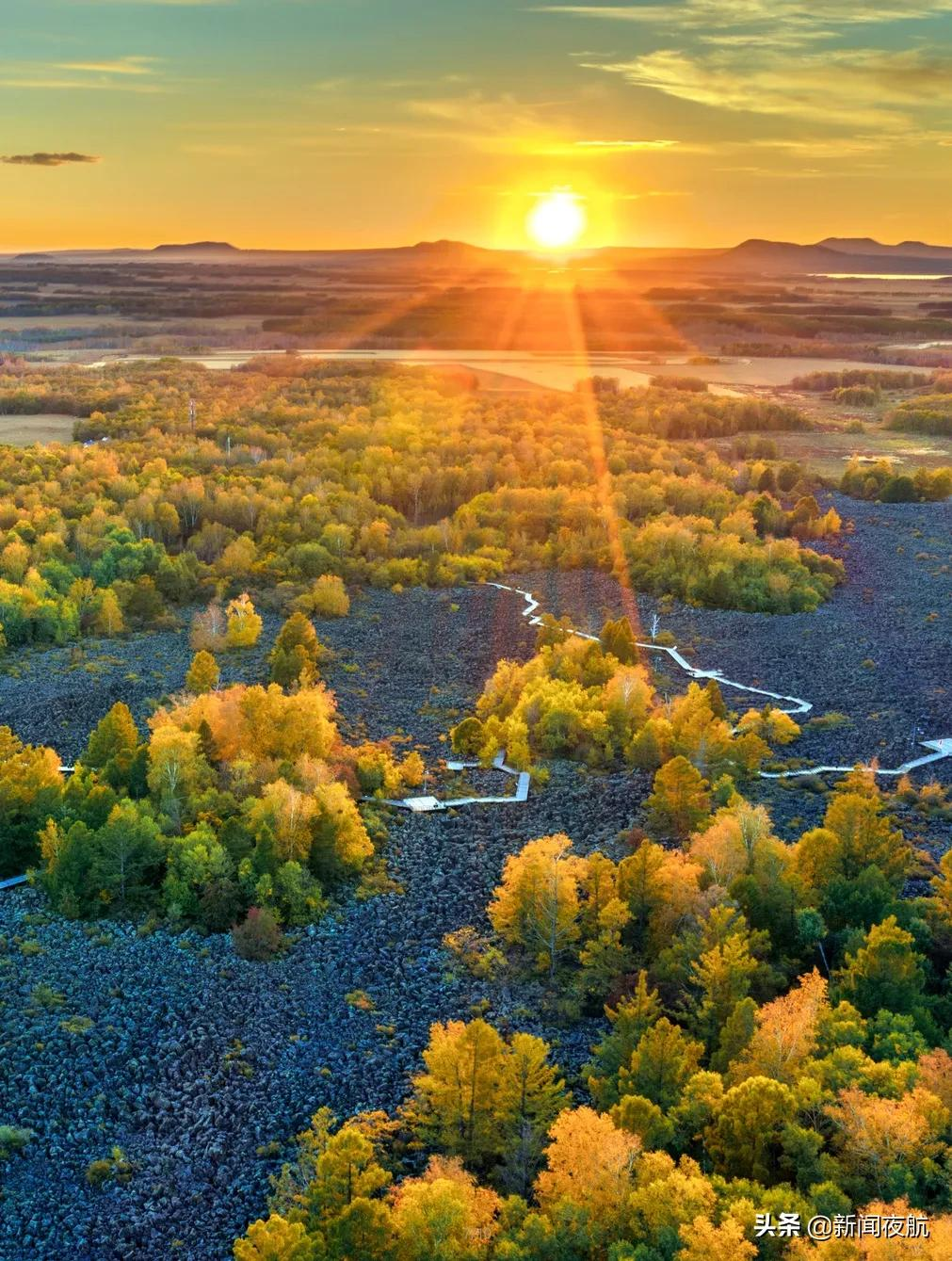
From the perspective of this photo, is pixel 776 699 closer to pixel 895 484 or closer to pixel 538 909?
pixel 538 909

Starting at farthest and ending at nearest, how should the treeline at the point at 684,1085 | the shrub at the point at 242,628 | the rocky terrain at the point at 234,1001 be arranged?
the shrub at the point at 242,628, the rocky terrain at the point at 234,1001, the treeline at the point at 684,1085

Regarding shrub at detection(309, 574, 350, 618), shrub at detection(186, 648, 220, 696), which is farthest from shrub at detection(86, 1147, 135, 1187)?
shrub at detection(309, 574, 350, 618)

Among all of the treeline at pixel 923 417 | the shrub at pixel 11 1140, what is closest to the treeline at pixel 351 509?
the treeline at pixel 923 417

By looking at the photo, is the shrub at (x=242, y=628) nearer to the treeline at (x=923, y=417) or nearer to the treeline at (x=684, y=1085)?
the treeline at (x=684, y=1085)

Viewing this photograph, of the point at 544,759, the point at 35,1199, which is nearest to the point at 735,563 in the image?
the point at 544,759

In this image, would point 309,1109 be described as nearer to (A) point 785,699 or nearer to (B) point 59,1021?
(B) point 59,1021

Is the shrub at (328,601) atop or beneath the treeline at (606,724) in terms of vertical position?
atop
